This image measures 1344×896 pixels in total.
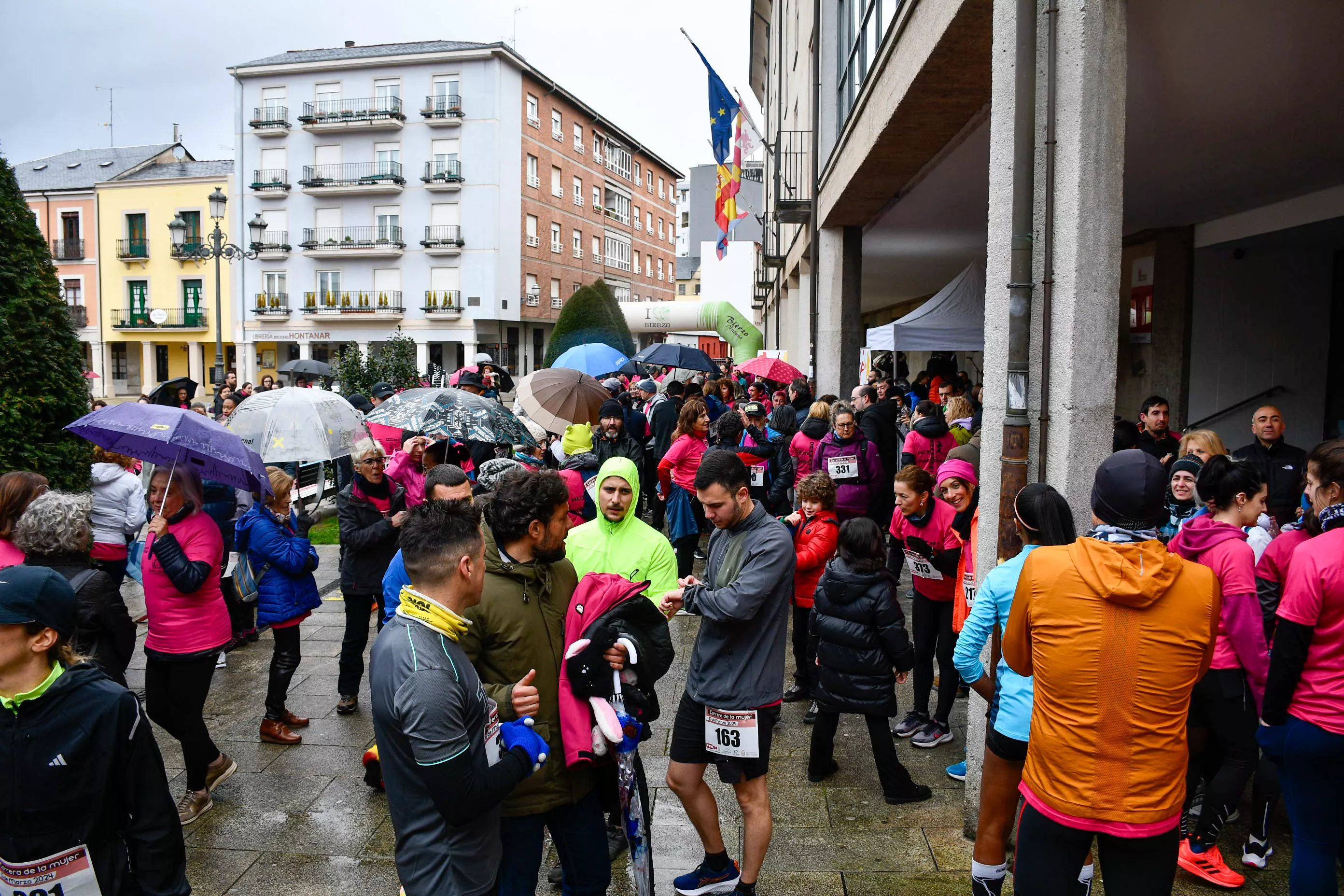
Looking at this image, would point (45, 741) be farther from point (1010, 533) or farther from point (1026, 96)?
point (1026, 96)

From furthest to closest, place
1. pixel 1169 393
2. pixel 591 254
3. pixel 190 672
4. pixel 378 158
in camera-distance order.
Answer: pixel 591 254 → pixel 378 158 → pixel 1169 393 → pixel 190 672

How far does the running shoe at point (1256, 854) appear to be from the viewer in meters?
3.99

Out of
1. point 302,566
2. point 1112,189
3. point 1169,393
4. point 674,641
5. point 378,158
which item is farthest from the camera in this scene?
point 378,158

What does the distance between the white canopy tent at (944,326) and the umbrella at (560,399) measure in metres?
4.02

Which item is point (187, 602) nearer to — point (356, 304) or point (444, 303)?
point (444, 303)

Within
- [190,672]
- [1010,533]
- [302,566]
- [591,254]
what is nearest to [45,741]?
[190,672]

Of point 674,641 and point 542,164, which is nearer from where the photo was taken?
point 674,641

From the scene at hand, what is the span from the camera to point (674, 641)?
7555mm

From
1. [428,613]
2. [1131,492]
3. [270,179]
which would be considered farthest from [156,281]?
[1131,492]

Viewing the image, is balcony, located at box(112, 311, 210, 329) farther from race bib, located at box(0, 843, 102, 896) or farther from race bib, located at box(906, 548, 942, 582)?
race bib, located at box(0, 843, 102, 896)

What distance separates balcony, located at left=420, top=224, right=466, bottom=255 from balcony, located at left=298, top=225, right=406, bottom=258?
4.56ft

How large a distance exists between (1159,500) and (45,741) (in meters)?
3.23

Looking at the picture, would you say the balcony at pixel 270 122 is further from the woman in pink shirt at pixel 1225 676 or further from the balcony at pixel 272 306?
the woman in pink shirt at pixel 1225 676

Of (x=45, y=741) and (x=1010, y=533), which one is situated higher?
(x=1010, y=533)
